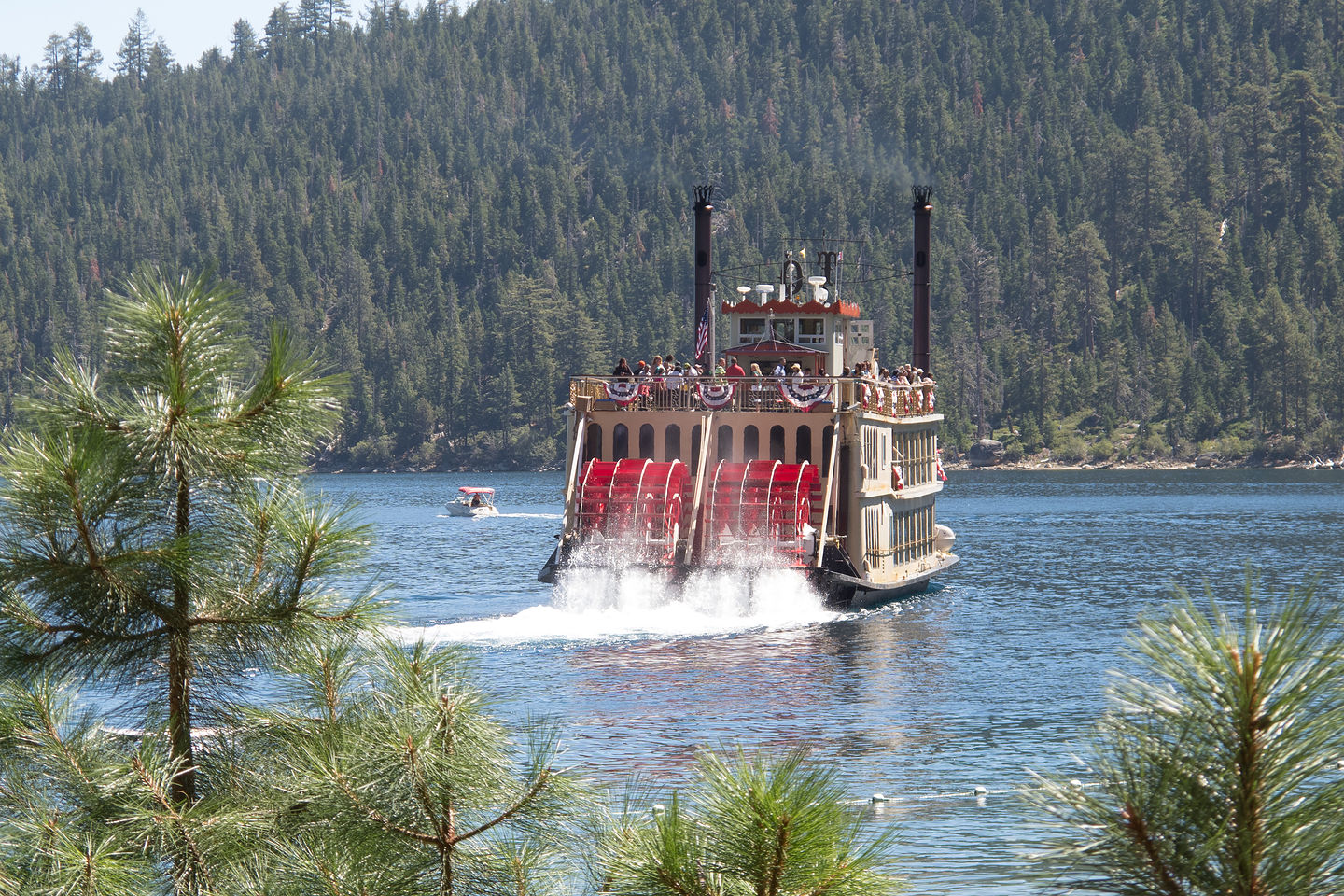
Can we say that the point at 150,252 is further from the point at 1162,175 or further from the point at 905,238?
the point at 1162,175

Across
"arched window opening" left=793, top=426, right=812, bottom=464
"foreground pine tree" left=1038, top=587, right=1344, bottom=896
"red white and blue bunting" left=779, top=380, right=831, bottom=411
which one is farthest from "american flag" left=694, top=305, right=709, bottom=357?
"foreground pine tree" left=1038, top=587, right=1344, bottom=896

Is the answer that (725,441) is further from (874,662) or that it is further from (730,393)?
(874,662)

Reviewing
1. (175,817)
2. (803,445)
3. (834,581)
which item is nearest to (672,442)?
(803,445)

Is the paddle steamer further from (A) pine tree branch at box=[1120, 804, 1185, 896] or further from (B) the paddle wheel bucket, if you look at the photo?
(A) pine tree branch at box=[1120, 804, 1185, 896]

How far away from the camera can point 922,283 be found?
1757 inches

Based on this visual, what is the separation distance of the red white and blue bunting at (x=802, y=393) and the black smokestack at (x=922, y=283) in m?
10.6

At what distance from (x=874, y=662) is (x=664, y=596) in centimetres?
498

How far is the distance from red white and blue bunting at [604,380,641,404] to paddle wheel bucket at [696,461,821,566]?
252cm

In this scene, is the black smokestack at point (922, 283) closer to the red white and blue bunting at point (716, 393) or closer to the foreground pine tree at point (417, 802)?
the red white and blue bunting at point (716, 393)

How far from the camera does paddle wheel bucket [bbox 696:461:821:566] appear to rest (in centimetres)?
3303

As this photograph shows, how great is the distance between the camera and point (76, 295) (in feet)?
586

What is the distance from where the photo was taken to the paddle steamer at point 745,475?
109ft

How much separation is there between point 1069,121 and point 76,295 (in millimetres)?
115896

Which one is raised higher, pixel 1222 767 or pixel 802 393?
pixel 802 393
